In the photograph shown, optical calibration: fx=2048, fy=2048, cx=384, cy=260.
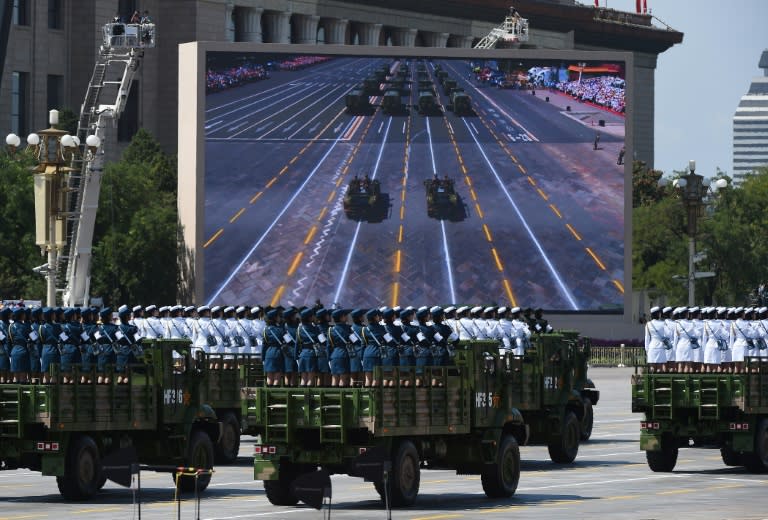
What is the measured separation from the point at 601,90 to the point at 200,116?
17.3 meters

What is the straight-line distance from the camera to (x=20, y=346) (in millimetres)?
29000

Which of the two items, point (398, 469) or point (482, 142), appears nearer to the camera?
point (398, 469)

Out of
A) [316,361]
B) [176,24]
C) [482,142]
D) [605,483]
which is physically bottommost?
[605,483]

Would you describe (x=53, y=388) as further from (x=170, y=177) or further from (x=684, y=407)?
(x=170, y=177)

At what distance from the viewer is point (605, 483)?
30.9 metres

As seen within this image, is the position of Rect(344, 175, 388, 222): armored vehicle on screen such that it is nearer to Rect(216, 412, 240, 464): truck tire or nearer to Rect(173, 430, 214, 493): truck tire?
Rect(216, 412, 240, 464): truck tire

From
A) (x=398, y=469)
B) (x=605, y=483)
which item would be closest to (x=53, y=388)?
(x=398, y=469)

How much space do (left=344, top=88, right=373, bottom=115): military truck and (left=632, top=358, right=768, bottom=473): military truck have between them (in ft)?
178

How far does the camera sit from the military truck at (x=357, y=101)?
282ft

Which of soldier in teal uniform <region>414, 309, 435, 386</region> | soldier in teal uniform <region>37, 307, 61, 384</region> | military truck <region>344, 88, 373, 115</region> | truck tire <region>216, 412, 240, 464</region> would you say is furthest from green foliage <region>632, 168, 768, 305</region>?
soldier in teal uniform <region>414, 309, 435, 386</region>

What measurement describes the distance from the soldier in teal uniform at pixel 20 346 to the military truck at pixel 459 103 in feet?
190

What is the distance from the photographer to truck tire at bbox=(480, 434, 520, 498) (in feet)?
92.1

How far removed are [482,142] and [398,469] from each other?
60927 millimetres

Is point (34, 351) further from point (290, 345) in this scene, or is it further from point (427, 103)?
point (427, 103)
